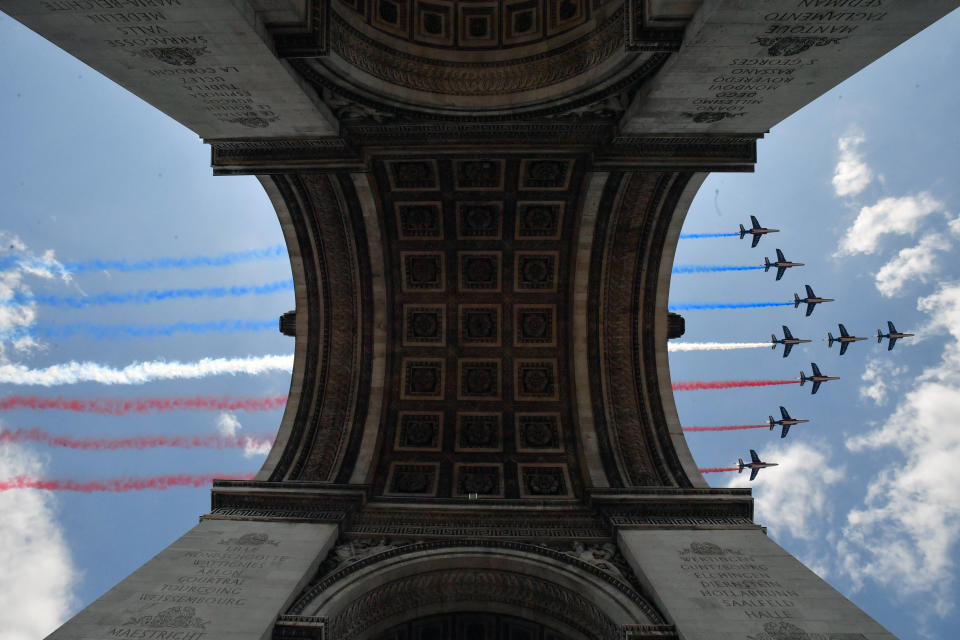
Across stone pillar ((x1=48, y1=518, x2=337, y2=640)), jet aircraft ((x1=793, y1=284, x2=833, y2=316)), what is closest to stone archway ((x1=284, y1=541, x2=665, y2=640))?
stone pillar ((x1=48, y1=518, x2=337, y2=640))

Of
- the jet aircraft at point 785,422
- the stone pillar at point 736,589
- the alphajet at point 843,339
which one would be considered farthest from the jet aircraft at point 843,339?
the stone pillar at point 736,589

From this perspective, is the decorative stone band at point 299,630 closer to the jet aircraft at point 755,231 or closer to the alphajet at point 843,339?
the jet aircraft at point 755,231

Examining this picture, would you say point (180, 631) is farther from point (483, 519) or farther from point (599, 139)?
point (599, 139)

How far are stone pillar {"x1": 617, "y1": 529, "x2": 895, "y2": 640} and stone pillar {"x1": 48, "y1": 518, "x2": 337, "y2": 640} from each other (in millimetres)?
7506

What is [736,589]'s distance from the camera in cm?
1167

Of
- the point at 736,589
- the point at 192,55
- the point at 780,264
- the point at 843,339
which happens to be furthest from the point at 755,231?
the point at 192,55

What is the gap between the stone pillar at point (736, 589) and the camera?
10.5 m

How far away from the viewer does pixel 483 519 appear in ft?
50.3

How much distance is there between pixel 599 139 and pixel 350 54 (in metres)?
6.41

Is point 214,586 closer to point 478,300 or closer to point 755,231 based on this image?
point 478,300

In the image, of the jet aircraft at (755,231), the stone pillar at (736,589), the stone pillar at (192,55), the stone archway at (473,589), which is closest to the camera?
the stone pillar at (192,55)

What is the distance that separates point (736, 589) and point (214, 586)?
10320mm

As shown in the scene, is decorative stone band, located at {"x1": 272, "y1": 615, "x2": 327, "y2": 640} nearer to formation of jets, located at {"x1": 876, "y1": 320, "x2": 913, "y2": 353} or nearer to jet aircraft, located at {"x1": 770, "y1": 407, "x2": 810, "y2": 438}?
jet aircraft, located at {"x1": 770, "y1": 407, "x2": 810, "y2": 438}

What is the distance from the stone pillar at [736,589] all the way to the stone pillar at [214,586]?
24.6ft
